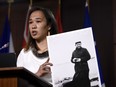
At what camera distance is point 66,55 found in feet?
4.92

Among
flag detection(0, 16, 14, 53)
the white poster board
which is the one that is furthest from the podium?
flag detection(0, 16, 14, 53)

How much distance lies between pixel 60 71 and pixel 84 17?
1664 millimetres

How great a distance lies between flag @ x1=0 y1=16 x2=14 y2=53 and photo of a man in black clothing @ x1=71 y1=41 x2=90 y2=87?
189 cm

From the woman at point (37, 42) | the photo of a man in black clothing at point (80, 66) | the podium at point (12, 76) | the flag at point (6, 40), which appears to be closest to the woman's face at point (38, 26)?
the woman at point (37, 42)

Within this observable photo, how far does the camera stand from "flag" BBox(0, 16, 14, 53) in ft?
10.6

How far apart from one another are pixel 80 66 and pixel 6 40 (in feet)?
6.60

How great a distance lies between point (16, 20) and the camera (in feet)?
11.4

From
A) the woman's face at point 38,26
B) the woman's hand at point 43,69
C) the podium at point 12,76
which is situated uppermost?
the woman's face at point 38,26

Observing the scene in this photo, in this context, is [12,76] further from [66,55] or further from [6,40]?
[6,40]

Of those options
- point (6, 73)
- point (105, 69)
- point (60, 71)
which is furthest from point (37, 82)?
point (105, 69)

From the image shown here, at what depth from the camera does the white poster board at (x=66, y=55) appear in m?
1.48

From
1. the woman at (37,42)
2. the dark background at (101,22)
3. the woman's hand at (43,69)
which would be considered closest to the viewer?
the woman's hand at (43,69)

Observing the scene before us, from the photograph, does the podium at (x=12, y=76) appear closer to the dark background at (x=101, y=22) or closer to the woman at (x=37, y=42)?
the woman at (x=37, y=42)

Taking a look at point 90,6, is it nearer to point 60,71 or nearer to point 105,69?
point 105,69
